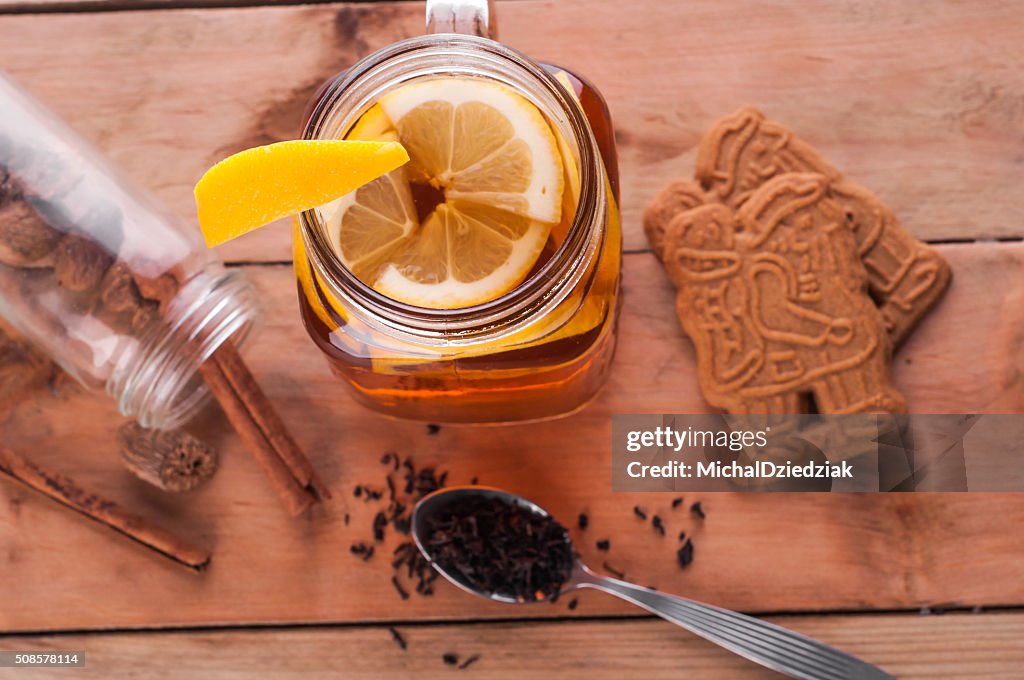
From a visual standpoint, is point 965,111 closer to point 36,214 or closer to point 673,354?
point 673,354

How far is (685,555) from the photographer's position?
119 centimetres

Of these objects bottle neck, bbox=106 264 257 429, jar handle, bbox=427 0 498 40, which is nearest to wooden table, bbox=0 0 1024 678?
bottle neck, bbox=106 264 257 429

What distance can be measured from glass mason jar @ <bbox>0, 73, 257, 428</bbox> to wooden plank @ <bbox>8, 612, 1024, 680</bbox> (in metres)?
0.34

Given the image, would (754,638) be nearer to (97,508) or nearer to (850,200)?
(850,200)

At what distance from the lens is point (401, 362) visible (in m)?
0.88

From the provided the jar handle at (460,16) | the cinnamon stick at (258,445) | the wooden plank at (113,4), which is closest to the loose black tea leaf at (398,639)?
the cinnamon stick at (258,445)

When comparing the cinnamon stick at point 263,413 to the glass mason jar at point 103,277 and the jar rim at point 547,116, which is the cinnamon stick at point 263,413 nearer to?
the glass mason jar at point 103,277

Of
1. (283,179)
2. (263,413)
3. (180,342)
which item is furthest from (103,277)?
(283,179)

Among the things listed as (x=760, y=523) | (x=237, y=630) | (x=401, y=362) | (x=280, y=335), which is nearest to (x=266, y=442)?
(x=280, y=335)

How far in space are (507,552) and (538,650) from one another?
0.15m

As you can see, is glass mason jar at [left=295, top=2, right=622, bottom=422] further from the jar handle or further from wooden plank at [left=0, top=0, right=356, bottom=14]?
wooden plank at [left=0, top=0, right=356, bottom=14]

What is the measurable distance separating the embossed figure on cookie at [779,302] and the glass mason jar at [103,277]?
23.2 inches

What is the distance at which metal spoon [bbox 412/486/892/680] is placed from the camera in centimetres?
114

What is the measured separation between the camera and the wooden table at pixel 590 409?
Result: 1.19m
